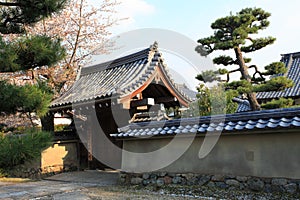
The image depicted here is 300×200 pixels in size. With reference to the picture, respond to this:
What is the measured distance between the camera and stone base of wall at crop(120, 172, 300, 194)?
18.1ft

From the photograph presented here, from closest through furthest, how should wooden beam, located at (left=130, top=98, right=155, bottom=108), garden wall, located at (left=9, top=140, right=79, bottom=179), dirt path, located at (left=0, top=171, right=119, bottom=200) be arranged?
dirt path, located at (left=0, top=171, right=119, bottom=200) → wooden beam, located at (left=130, top=98, right=155, bottom=108) → garden wall, located at (left=9, top=140, right=79, bottom=179)

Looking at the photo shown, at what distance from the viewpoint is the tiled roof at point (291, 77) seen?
1727cm

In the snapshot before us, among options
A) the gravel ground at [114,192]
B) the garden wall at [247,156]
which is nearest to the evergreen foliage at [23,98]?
the gravel ground at [114,192]

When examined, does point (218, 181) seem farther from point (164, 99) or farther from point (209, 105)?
point (209, 105)

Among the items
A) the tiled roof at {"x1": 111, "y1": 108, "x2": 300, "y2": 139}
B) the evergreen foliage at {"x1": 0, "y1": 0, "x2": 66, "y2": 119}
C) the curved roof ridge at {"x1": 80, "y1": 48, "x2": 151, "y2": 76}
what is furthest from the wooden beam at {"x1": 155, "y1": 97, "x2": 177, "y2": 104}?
the evergreen foliage at {"x1": 0, "y1": 0, "x2": 66, "y2": 119}

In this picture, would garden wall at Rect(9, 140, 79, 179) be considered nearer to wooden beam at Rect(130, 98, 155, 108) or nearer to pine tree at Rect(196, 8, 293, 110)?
wooden beam at Rect(130, 98, 155, 108)

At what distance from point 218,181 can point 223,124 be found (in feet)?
4.30

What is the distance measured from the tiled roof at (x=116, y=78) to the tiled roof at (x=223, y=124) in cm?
144

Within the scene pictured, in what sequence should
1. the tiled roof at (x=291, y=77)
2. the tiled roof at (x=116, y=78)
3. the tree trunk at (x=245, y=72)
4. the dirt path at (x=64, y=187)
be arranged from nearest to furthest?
the dirt path at (x=64, y=187), the tiled roof at (x=116, y=78), the tree trunk at (x=245, y=72), the tiled roof at (x=291, y=77)

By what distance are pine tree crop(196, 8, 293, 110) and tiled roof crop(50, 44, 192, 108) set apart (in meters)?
1.76

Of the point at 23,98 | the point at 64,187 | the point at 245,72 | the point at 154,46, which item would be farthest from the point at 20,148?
the point at 245,72

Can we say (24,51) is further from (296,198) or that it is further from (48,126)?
(48,126)

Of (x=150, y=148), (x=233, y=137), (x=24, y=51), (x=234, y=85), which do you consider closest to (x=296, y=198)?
(x=233, y=137)

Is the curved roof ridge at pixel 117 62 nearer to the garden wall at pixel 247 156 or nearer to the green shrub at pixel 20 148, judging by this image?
the garden wall at pixel 247 156
